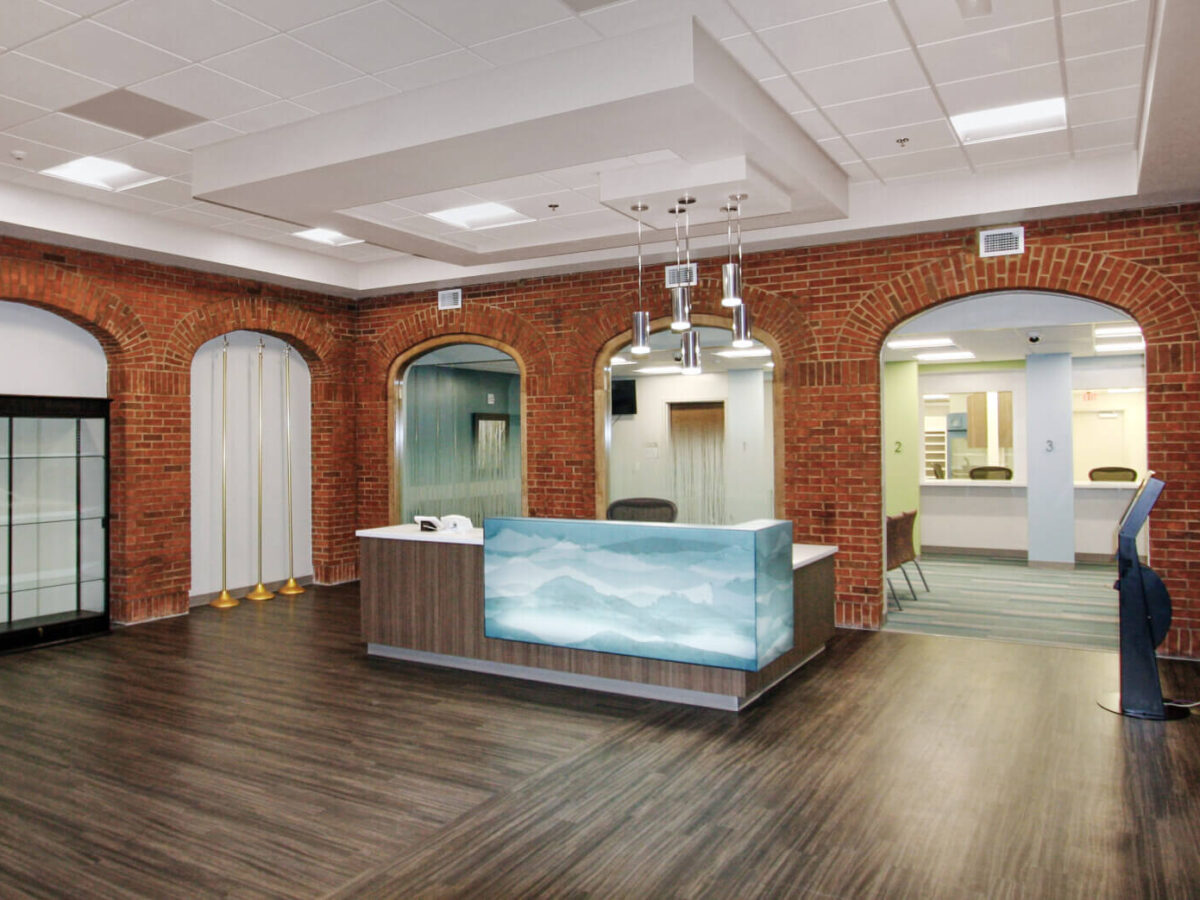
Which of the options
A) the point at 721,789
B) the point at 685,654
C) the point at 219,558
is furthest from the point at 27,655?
the point at 721,789

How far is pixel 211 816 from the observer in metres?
3.46

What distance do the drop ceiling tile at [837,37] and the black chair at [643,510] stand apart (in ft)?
12.9

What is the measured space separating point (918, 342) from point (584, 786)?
285 inches

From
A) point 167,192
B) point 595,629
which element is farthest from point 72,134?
point 595,629

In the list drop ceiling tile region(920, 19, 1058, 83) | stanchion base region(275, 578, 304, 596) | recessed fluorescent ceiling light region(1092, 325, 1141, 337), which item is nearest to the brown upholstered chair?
recessed fluorescent ceiling light region(1092, 325, 1141, 337)

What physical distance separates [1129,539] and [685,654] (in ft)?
7.75

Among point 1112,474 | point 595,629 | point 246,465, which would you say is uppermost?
point 246,465

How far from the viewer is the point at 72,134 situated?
5.08 metres

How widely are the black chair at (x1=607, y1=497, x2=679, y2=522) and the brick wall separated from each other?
1.41 ft

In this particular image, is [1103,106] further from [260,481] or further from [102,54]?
[260,481]

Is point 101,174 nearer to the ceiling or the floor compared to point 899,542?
nearer to the ceiling

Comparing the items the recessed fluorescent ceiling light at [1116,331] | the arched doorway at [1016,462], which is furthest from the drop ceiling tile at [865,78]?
the recessed fluorescent ceiling light at [1116,331]

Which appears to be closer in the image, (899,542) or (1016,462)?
(899,542)

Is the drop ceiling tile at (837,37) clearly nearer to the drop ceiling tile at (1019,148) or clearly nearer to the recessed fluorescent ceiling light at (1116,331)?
the drop ceiling tile at (1019,148)
